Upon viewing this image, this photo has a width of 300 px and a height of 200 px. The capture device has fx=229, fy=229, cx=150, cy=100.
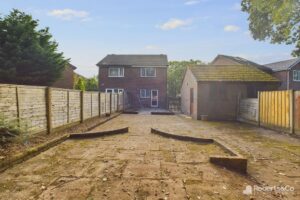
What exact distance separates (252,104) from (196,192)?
1130 centimetres

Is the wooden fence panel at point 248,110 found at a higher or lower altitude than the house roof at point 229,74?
lower

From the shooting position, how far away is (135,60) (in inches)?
1315

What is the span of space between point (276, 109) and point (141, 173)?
8.88 m

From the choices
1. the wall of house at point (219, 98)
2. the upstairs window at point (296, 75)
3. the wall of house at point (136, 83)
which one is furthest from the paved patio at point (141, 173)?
the upstairs window at point (296, 75)

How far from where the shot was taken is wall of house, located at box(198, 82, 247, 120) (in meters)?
15.8

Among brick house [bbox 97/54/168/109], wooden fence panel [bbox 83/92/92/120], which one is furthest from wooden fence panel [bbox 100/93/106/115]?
brick house [bbox 97/54/168/109]

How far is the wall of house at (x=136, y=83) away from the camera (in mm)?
31562

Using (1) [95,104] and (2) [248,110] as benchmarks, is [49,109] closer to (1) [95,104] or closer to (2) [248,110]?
(1) [95,104]

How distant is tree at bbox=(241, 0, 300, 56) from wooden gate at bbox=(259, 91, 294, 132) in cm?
623

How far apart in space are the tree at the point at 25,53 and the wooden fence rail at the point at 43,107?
5983 mm

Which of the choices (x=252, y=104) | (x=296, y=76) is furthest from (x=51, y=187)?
(x=296, y=76)

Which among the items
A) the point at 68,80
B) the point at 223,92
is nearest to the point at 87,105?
the point at 223,92

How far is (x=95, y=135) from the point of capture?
856 centimetres

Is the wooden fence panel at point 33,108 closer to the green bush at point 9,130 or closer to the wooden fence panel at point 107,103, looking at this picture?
the green bush at point 9,130
